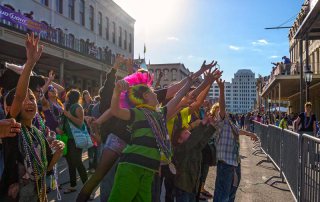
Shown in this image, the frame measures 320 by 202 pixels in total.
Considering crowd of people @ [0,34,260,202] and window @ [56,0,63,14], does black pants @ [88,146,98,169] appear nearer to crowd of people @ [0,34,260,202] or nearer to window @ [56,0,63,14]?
crowd of people @ [0,34,260,202]

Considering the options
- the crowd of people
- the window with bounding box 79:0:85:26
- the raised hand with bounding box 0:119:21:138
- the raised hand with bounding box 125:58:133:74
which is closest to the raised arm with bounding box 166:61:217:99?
the crowd of people

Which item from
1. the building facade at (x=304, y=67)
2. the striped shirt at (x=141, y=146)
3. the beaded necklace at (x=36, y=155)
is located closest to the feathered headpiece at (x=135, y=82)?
the striped shirt at (x=141, y=146)

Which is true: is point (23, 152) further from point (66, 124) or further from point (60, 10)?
point (60, 10)

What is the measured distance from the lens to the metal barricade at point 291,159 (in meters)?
6.12

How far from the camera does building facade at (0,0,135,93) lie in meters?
17.4

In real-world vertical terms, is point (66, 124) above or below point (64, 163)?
above

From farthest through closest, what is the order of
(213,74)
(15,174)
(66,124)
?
(66,124)
(213,74)
(15,174)

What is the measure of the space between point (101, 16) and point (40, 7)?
12.4 m

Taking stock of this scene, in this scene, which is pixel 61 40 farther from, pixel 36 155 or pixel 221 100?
pixel 36 155

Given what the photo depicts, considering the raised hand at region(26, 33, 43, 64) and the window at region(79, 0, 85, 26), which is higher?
the window at region(79, 0, 85, 26)

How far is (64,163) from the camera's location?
974 centimetres

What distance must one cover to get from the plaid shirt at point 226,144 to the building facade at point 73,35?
7.53 meters

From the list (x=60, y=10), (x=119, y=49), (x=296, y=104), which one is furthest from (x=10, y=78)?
(x=296, y=104)

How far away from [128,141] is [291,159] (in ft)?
14.1
